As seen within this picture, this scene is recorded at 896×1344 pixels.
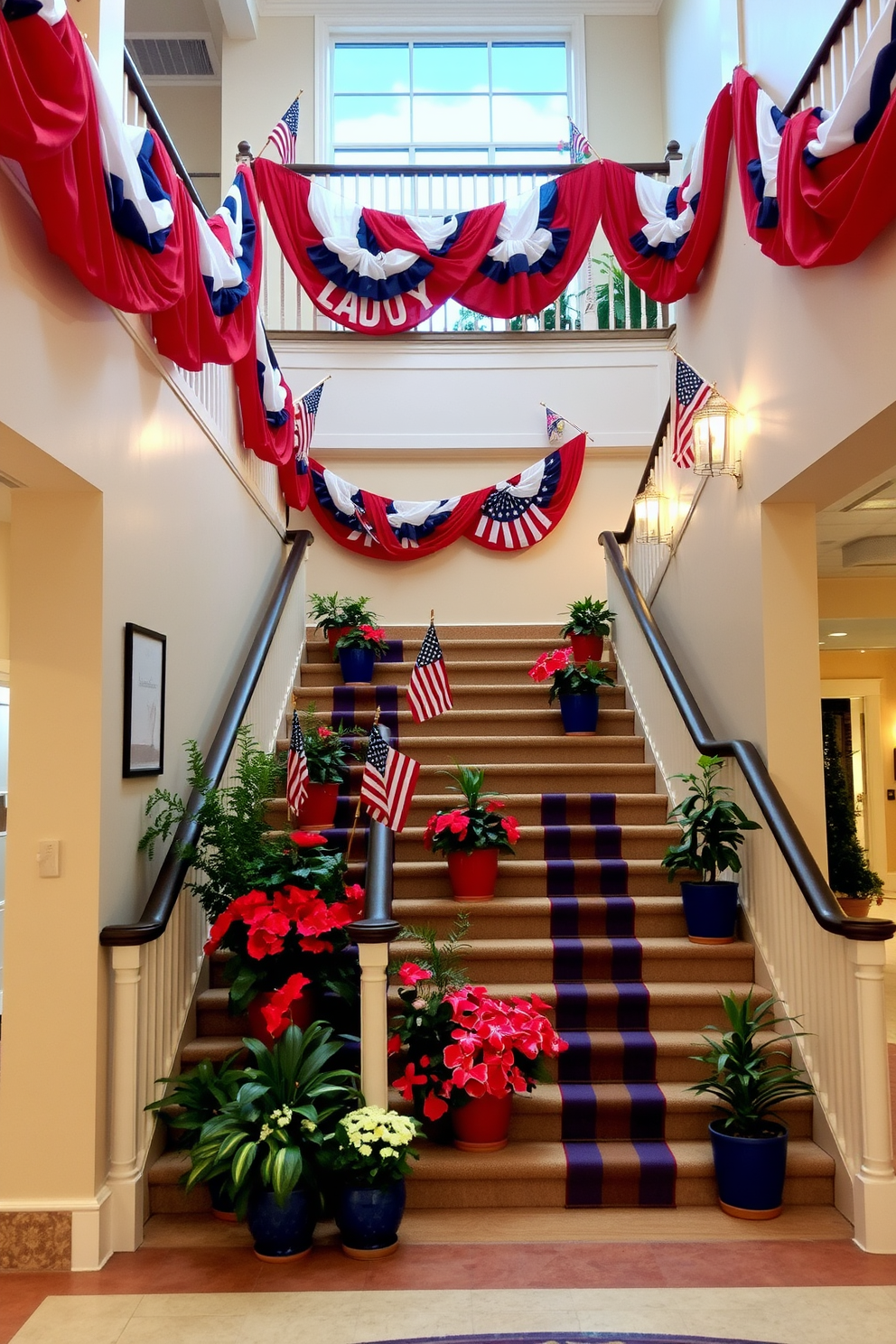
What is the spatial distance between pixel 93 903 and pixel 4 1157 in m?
0.76

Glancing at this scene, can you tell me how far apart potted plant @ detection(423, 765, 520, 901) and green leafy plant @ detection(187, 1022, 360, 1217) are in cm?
120

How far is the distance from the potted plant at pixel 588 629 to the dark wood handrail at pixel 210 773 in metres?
1.65

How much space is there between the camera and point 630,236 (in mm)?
5754

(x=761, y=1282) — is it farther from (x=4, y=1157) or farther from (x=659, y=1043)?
(x=4, y=1157)

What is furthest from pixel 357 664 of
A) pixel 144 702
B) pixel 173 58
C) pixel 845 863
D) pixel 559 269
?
pixel 173 58

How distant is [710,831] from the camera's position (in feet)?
14.1

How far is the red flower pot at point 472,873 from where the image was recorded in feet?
15.0

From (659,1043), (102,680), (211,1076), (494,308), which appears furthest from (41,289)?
(494,308)

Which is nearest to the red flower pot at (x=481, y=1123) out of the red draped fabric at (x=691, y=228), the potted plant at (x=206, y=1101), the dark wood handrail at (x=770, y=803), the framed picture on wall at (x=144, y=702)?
the potted plant at (x=206, y=1101)

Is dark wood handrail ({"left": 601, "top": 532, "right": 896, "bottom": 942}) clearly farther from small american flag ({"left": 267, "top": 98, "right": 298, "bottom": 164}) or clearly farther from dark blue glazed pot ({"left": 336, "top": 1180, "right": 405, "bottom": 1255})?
small american flag ({"left": 267, "top": 98, "right": 298, "bottom": 164})

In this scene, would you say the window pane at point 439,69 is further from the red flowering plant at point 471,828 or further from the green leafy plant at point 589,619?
the red flowering plant at point 471,828

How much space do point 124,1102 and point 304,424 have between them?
175 inches

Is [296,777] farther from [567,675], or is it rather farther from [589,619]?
[589,619]

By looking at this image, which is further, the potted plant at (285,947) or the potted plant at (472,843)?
the potted plant at (472,843)
